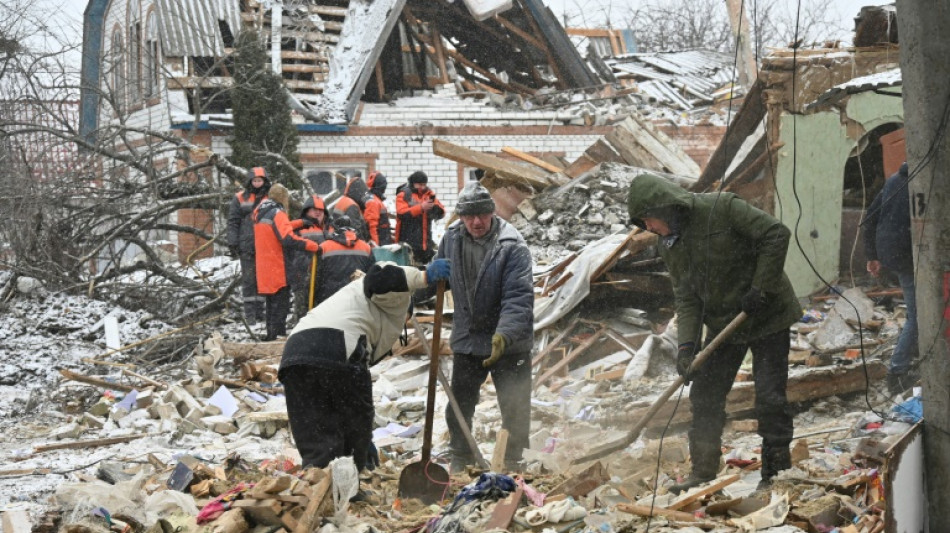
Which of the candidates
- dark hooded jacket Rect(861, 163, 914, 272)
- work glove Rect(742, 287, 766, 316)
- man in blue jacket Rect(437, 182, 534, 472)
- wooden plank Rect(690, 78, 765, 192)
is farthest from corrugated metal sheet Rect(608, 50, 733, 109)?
work glove Rect(742, 287, 766, 316)

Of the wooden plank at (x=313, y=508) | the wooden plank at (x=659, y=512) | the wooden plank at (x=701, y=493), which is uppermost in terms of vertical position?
the wooden plank at (x=313, y=508)

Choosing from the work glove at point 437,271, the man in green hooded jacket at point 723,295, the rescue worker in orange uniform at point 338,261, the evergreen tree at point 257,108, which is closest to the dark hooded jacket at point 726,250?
the man in green hooded jacket at point 723,295

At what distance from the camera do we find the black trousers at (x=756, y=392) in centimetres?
545

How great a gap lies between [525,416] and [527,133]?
14566 millimetres

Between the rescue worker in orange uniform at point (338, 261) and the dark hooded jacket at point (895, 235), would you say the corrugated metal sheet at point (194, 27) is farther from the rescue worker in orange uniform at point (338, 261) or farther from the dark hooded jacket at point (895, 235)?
the dark hooded jacket at point (895, 235)

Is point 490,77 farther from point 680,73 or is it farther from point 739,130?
point 739,130

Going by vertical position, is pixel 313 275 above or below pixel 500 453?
above

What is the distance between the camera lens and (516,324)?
6078 millimetres

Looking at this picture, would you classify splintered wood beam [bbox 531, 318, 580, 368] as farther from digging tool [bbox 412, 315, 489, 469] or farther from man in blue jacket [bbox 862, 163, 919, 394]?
digging tool [bbox 412, 315, 489, 469]

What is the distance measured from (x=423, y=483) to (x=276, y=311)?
18.9 feet

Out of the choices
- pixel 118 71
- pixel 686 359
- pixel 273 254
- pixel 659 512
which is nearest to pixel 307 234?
pixel 273 254

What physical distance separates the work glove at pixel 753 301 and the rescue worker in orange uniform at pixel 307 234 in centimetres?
613

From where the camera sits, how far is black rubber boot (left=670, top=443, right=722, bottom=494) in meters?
5.69

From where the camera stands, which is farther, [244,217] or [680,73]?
[680,73]
